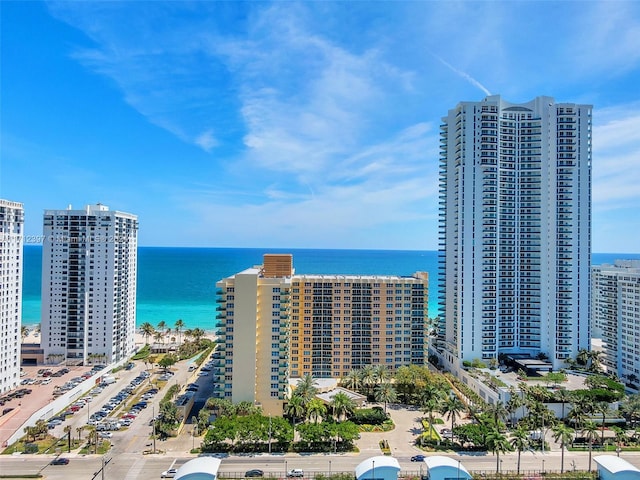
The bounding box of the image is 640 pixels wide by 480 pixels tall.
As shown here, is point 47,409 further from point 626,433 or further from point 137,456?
point 626,433

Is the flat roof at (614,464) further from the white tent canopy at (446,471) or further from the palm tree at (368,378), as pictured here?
the palm tree at (368,378)

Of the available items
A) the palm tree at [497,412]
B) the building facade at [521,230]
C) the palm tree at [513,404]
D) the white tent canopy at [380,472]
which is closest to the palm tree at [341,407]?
the white tent canopy at [380,472]

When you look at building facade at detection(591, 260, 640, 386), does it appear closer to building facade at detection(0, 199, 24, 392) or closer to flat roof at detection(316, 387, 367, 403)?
flat roof at detection(316, 387, 367, 403)

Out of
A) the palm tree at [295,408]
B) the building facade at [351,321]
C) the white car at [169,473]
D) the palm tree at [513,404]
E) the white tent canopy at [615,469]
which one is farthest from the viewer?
the building facade at [351,321]

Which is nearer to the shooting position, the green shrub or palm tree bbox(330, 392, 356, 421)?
palm tree bbox(330, 392, 356, 421)

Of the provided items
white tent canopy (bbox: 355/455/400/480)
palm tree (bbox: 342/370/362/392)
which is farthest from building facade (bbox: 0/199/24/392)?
white tent canopy (bbox: 355/455/400/480)
